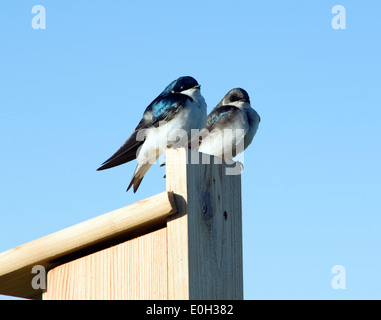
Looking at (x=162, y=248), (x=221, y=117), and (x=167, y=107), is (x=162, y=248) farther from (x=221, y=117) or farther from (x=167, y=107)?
(x=221, y=117)

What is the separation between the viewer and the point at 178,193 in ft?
6.72

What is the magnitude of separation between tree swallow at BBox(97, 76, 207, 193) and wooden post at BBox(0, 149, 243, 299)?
4.43 feet

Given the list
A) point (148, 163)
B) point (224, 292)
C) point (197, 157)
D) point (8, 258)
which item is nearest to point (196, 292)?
point (224, 292)

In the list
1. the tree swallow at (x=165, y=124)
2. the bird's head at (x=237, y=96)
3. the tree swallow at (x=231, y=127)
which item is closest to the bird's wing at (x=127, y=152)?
the tree swallow at (x=165, y=124)

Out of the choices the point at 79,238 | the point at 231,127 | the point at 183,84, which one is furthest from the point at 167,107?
the point at 79,238

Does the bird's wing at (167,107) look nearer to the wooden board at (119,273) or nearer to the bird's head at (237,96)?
A: the bird's head at (237,96)

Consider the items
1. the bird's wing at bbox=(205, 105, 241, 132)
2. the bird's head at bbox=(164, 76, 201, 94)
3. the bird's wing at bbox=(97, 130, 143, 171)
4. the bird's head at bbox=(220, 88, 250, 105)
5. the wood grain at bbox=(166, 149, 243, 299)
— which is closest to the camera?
the wood grain at bbox=(166, 149, 243, 299)

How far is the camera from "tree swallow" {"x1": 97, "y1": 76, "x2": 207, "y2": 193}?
146 inches

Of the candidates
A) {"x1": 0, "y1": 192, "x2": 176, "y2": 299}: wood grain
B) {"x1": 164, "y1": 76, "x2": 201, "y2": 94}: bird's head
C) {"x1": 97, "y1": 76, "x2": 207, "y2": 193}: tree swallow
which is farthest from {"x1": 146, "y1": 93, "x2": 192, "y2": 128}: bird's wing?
{"x1": 0, "y1": 192, "x2": 176, "y2": 299}: wood grain

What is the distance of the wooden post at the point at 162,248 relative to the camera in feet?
6.63

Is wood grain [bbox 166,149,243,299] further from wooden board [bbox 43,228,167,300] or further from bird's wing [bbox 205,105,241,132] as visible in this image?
bird's wing [bbox 205,105,241,132]

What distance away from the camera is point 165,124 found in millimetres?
3734

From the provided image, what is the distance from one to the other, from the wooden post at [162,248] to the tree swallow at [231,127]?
1.81m
